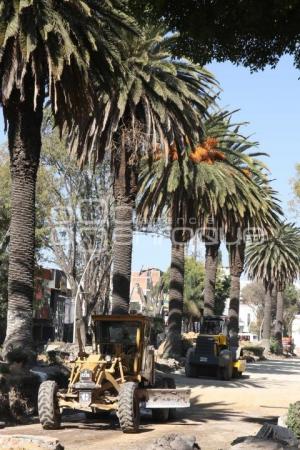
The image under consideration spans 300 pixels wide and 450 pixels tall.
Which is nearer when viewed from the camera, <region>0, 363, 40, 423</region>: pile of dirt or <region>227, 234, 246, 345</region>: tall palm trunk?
<region>0, 363, 40, 423</region>: pile of dirt

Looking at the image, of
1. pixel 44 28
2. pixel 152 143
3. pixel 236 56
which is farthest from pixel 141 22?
pixel 152 143

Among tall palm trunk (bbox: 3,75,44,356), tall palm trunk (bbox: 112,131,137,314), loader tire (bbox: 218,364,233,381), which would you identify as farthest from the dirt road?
tall palm trunk (bbox: 112,131,137,314)

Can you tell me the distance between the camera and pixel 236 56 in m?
12.2

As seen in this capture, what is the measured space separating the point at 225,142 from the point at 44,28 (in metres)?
23.8

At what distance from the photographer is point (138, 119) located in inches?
1041

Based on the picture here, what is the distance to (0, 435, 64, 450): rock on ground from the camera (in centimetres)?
1092

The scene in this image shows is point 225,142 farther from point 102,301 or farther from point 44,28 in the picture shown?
point 44,28

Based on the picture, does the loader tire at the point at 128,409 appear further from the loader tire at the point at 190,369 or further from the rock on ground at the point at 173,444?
the loader tire at the point at 190,369

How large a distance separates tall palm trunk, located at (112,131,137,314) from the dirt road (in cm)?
410

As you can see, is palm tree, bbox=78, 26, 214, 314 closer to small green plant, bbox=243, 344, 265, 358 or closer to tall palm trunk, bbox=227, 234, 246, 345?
tall palm trunk, bbox=227, 234, 246, 345

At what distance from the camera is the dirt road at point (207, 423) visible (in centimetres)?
1448

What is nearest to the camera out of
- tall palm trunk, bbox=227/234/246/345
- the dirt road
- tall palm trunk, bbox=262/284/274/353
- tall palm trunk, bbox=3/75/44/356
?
the dirt road

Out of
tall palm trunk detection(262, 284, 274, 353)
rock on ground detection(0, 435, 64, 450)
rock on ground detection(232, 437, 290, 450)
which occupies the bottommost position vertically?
rock on ground detection(0, 435, 64, 450)

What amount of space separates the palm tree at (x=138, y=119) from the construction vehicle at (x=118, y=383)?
326 inches
